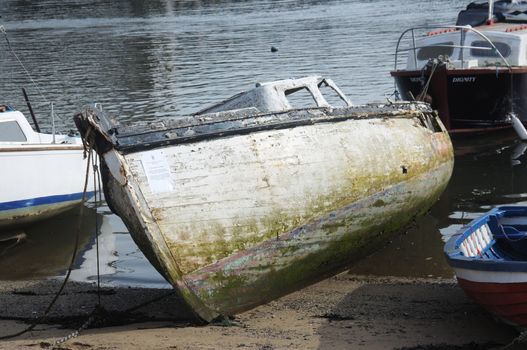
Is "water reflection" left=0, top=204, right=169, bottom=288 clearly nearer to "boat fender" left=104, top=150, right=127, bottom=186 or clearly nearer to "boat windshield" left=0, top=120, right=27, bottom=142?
"boat windshield" left=0, top=120, right=27, bottom=142

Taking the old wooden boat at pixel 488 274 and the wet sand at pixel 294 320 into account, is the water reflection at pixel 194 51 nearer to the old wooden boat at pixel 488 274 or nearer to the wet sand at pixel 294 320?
the wet sand at pixel 294 320

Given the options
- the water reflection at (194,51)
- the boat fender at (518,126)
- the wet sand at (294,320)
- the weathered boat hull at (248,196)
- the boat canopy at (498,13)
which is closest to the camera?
the wet sand at (294,320)

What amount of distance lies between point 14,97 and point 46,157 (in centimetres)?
1439

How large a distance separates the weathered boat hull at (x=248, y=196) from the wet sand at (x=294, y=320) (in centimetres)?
34

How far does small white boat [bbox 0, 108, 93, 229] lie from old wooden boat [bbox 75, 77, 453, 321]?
401 cm

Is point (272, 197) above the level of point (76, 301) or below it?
above

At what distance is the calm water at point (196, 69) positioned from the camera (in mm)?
12336

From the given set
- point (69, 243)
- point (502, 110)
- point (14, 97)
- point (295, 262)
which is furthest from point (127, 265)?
point (14, 97)

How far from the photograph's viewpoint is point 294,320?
8836mm

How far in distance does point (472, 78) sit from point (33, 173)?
365 inches

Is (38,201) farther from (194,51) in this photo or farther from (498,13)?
A: (194,51)

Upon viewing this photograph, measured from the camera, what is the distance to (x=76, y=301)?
391 inches

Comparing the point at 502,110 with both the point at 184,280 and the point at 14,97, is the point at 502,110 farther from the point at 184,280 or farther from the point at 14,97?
the point at 14,97

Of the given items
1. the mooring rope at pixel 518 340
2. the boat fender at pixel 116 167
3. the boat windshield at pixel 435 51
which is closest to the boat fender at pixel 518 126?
the boat windshield at pixel 435 51
